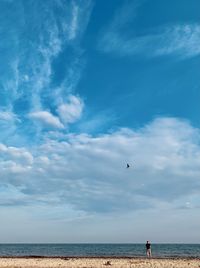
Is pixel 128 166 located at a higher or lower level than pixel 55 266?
higher

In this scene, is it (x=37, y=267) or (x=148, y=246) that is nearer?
(x=37, y=267)

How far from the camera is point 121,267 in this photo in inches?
1660

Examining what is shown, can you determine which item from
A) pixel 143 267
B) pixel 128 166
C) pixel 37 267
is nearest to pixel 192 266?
pixel 143 267

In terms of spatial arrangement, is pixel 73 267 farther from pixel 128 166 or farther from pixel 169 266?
pixel 128 166

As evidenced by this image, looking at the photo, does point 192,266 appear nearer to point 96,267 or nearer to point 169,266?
point 169,266

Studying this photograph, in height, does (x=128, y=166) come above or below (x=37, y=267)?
above

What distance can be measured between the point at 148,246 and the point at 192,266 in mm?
17957

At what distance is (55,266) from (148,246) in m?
20.5

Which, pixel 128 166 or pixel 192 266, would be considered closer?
pixel 128 166

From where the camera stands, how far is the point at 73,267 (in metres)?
42.5

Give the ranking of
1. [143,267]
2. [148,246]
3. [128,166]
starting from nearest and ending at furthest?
[128,166] < [143,267] < [148,246]

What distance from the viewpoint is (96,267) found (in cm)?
4166

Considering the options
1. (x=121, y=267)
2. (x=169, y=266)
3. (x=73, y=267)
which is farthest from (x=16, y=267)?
(x=169, y=266)

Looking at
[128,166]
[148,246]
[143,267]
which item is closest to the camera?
[128,166]
